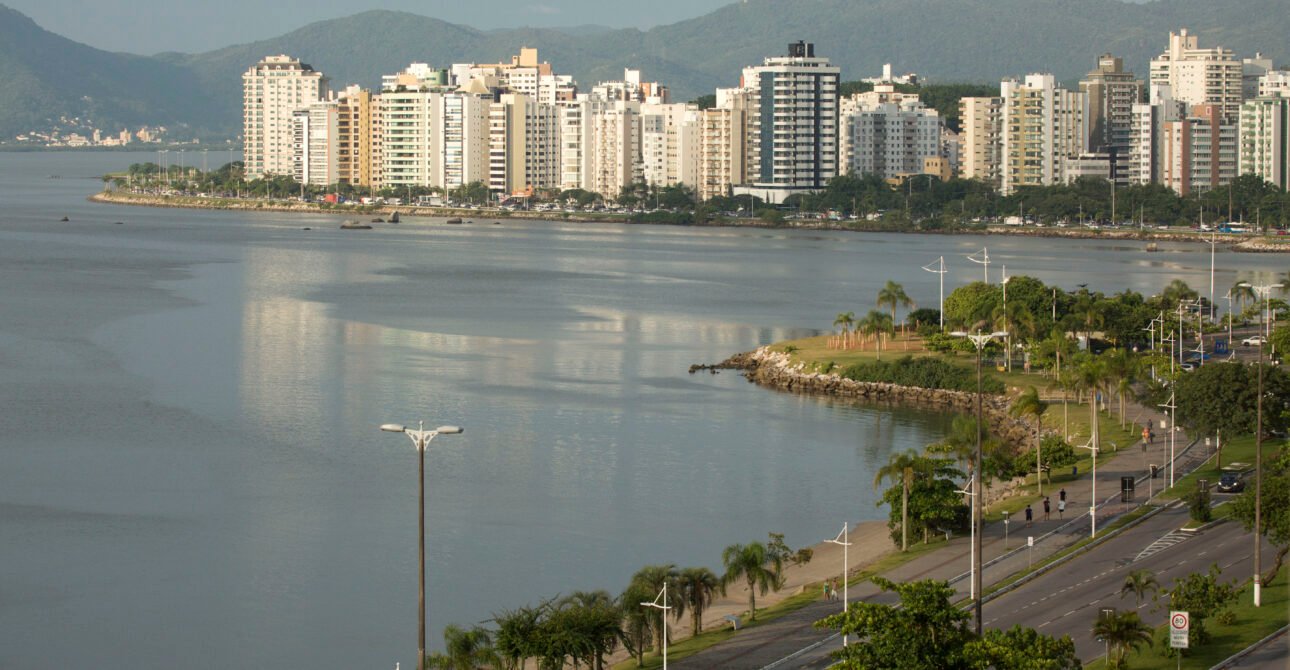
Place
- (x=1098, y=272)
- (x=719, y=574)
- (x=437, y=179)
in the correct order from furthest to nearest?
(x=437, y=179)
(x=1098, y=272)
(x=719, y=574)

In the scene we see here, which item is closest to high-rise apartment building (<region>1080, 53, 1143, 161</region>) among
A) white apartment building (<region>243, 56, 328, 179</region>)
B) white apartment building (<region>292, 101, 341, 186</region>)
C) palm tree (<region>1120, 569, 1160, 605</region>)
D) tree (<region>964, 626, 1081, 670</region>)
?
white apartment building (<region>292, 101, 341, 186</region>)

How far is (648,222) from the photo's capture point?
331ft

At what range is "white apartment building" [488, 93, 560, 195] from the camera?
108812 millimetres

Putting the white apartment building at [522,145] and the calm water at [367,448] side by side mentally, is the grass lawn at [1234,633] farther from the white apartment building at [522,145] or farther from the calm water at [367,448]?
the white apartment building at [522,145]

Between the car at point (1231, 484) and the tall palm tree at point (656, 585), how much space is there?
298 inches

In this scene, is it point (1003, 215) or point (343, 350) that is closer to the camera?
point (343, 350)

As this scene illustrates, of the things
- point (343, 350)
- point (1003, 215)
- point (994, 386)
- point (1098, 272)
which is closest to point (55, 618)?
point (994, 386)

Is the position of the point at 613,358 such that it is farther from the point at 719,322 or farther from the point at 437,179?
the point at 437,179

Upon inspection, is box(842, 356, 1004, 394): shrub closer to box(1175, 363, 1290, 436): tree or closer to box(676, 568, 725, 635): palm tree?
box(1175, 363, 1290, 436): tree

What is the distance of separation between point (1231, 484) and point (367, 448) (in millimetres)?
12442

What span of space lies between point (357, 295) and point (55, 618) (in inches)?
1373

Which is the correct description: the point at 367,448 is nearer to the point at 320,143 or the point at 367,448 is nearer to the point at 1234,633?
the point at 1234,633

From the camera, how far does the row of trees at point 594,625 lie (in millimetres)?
15781

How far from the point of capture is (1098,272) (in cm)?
6194
